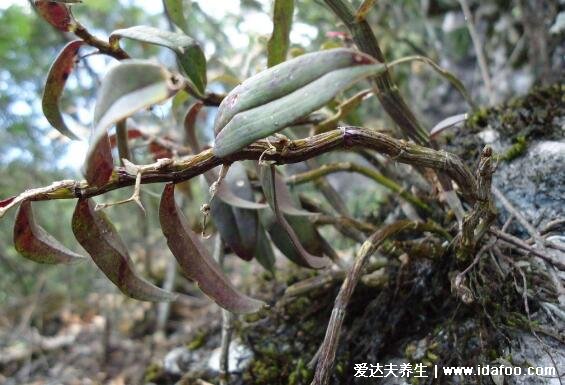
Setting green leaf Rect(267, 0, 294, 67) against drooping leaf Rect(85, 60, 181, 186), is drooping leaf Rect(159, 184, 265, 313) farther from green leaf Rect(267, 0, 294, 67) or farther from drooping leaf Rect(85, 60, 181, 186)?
green leaf Rect(267, 0, 294, 67)

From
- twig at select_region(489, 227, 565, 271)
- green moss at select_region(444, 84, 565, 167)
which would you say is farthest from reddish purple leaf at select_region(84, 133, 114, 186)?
green moss at select_region(444, 84, 565, 167)

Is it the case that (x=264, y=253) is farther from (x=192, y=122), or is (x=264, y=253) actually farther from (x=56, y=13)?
(x=56, y=13)

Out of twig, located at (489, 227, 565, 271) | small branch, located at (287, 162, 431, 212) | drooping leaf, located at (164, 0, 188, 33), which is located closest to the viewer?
twig, located at (489, 227, 565, 271)

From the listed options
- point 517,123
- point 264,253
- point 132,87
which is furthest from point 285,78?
point 517,123

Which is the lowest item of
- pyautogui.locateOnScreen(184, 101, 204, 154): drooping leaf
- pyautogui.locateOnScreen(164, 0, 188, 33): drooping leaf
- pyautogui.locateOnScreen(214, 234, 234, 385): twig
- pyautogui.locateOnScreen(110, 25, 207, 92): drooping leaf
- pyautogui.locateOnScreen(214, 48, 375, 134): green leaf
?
pyautogui.locateOnScreen(214, 234, 234, 385): twig

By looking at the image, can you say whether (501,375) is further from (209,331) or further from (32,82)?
(32,82)

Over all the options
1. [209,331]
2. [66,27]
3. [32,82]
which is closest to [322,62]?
[66,27]

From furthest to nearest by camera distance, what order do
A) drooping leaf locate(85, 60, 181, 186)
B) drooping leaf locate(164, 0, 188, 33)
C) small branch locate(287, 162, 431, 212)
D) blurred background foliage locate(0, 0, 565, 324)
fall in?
blurred background foliage locate(0, 0, 565, 324), small branch locate(287, 162, 431, 212), drooping leaf locate(164, 0, 188, 33), drooping leaf locate(85, 60, 181, 186)
